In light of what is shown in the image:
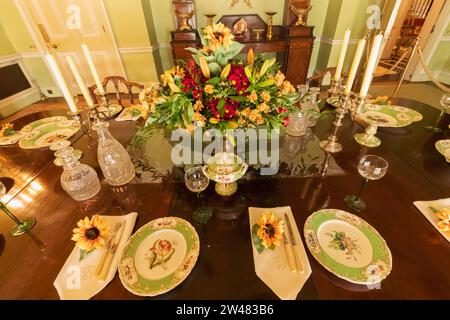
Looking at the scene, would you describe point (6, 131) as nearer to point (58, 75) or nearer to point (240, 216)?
point (58, 75)

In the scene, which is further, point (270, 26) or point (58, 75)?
point (270, 26)

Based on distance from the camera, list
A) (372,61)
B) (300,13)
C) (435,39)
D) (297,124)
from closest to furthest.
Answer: (372,61), (297,124), (300,13), (435,39)

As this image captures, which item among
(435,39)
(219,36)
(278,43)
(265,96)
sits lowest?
(435,39)

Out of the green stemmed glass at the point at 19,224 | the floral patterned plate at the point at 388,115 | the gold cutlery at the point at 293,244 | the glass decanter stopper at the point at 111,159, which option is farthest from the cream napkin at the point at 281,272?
the floral patterned plate at the point at 388,115

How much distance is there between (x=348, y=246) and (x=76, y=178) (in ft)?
3.45

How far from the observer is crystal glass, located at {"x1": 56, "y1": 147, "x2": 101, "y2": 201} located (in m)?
0.87

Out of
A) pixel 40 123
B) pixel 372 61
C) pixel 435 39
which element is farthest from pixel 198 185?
pixel 435 39

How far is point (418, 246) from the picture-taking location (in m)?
0.72

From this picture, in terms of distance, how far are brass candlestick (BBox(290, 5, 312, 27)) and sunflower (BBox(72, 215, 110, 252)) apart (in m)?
4.06

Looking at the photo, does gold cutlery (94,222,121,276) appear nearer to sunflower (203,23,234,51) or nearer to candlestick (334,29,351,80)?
sunflower (203,23,234,51)

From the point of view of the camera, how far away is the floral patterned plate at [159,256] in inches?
24.6

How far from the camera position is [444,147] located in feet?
3.79

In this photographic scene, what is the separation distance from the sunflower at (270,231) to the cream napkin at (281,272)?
0.04 meters

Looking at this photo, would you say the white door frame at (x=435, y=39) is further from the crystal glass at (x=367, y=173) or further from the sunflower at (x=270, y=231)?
the sunflower at (x=270, y=231)
